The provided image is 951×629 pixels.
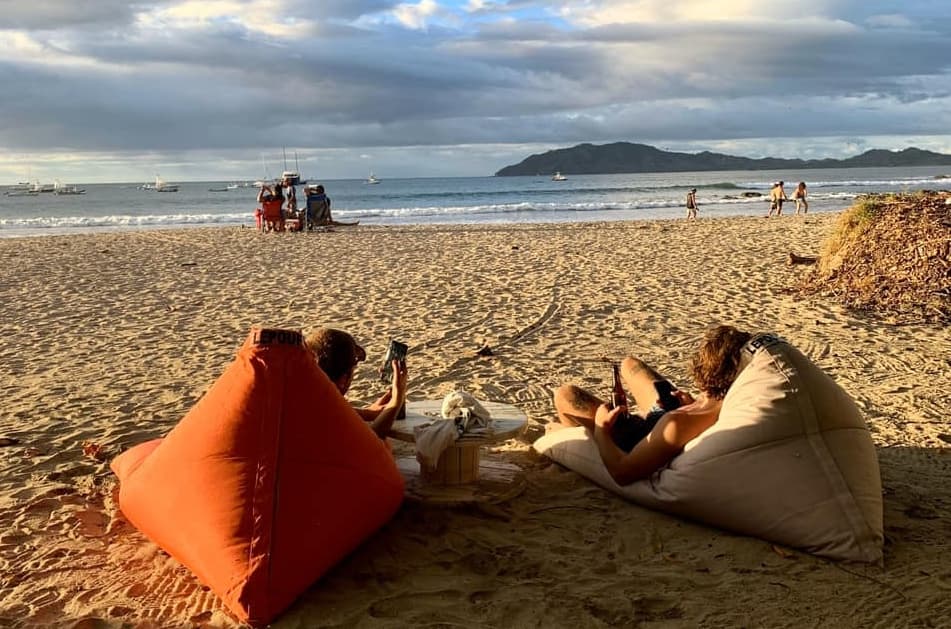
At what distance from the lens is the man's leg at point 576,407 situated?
454 cm

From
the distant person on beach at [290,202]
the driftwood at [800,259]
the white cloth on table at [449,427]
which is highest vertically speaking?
the distant person on beach at [290,202]

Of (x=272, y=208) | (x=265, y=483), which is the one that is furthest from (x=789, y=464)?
(x=272, y=208)

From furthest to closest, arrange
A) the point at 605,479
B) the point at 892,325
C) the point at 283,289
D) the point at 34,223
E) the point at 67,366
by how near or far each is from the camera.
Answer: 1. the point at 34,223
2. the point at 283,289
3. the point at 892,325
4. the point at 67,366
5. the point at 605,479

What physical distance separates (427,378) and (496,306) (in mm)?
3143

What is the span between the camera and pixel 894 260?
8.73 m

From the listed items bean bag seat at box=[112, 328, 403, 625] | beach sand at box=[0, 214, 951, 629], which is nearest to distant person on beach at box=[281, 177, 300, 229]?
beach sand at box=[0, 214, 951, 629]

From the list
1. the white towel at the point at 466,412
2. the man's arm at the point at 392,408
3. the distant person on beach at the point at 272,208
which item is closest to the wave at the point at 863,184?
the distant person on beach at the point at 272,208

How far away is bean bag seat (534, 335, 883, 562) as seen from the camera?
331 centimetres

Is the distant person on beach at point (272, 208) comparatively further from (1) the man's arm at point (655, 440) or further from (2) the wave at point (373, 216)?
(1) the man's arm at point (655, 440)

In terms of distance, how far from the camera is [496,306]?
31.0ft

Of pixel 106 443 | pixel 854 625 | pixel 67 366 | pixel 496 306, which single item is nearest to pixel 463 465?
pixel 854 625

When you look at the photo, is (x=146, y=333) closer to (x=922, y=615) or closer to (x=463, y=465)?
(x=463, y=465)

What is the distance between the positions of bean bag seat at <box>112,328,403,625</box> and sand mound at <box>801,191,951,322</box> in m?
6.89

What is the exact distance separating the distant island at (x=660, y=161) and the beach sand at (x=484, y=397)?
119366mm
